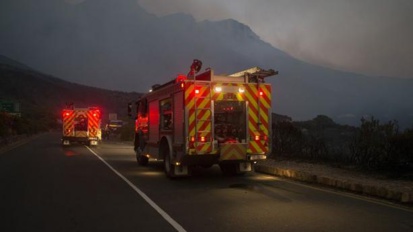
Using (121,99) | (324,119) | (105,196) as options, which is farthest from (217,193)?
(121,99)

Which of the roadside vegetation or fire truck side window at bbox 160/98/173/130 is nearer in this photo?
the roadside vegetation

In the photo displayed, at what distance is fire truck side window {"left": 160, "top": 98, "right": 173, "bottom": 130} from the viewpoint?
13.6 metres

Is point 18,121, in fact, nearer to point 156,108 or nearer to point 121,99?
point 156,108

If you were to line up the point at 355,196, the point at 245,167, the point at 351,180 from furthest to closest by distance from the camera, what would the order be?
the point at 245,167 < the point at 351,180 < the point at 355,196

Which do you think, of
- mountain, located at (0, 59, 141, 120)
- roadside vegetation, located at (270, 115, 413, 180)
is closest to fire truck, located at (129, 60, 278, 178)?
roadside vegetation, located at (270, 115, 413, 180)

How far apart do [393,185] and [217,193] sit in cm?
425

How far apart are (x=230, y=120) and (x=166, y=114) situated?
2.09 m

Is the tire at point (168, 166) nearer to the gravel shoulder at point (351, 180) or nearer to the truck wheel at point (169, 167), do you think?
the truck wheel at point (169, 167)

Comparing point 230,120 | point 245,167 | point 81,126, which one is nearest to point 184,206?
point 230,120

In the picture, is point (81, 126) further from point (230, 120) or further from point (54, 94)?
point (54, 94)

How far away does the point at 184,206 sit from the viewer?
8.87m

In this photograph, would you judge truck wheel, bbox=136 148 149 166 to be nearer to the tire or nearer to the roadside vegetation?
the tire

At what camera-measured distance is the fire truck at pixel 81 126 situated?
Answer: 3334 centimetres

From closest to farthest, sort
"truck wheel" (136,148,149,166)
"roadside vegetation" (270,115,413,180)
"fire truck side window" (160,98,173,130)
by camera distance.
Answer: "roadside vegetation" (270,115,413,180)
"fire truck side window" (160,98,173,130)
"truck wheel" (136,148,149,166)
